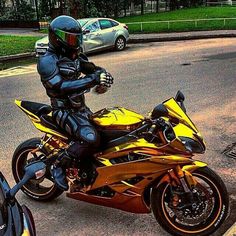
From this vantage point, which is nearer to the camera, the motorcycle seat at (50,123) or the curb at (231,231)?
the curb at (231,231)

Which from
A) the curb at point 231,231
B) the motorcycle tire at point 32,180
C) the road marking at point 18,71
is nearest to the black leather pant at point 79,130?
the motorcycle tire at point 32,180

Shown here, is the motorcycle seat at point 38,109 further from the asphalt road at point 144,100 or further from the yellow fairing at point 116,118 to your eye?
the asphalt road at point 144,100

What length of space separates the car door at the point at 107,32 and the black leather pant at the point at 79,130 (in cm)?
1382

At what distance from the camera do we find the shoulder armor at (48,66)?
396 centimetres

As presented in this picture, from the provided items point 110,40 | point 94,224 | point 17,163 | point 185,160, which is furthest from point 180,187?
point 110,40

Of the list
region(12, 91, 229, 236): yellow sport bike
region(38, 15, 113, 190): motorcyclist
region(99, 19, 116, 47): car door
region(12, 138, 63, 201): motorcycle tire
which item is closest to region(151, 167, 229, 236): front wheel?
region(12, 91, 229, 236): yellow sport bike

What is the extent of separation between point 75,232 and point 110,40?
14345 millimetres

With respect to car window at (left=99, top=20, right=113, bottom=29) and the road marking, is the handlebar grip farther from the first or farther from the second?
car window at (left=99, top=20, right=113, bottom=29)

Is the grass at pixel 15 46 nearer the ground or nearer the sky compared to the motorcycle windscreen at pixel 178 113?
nearer the ground

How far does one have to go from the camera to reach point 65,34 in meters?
3.99

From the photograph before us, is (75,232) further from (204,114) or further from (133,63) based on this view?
(133,63)

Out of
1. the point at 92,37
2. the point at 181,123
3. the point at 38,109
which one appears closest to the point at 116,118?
the point at 181,123

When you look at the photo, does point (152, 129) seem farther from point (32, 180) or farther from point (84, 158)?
point (32, 180)

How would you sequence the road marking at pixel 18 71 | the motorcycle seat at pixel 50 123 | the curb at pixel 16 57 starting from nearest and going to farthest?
the motorcycle seat at pixel 50 123 → the road marking at pixel 18 71 → the curb at pixel 16 57
